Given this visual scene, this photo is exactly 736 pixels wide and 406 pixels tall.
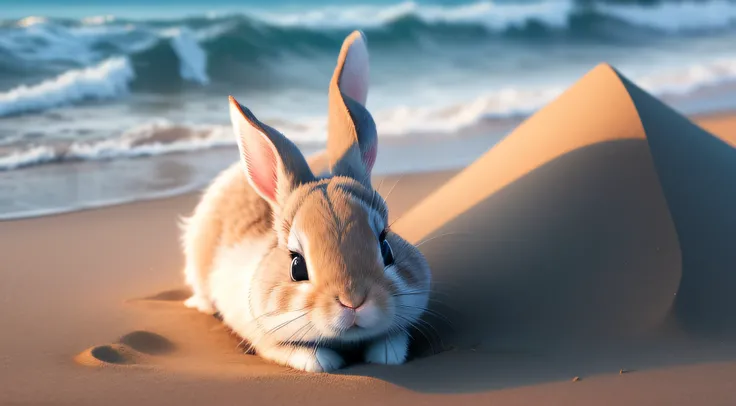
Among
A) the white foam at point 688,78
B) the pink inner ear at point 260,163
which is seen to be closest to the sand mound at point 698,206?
the pink inner ear at point 260,163

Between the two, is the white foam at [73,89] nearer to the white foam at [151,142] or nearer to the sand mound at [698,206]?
the white foam at [151,142]

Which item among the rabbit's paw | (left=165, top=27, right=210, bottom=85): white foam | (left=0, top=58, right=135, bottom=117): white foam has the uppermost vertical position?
(left=165, top=27, right=210, bottom=85): white foam

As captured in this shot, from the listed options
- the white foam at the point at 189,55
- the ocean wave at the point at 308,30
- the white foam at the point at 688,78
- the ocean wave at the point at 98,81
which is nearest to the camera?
the ocean wave at the point at 98,81

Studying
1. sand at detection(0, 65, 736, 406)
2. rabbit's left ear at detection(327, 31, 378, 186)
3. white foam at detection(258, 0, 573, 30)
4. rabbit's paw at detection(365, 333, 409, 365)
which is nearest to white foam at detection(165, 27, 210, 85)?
white foam at detection(258, 0, 573, 30)

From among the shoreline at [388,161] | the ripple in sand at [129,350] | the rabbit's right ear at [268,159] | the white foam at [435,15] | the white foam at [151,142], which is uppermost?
the white foam at [435,15]

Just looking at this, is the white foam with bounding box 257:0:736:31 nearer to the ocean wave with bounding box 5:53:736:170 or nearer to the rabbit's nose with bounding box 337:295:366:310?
the ocean wave with bounding box 5:53:736:170

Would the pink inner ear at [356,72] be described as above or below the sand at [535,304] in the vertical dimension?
above
